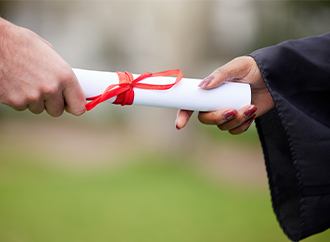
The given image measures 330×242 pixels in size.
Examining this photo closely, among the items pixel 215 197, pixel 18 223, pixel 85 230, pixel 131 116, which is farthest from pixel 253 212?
pixel 131 116

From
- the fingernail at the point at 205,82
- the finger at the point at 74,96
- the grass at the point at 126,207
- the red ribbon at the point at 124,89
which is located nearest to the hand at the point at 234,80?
the fingernail at the point at 205,82

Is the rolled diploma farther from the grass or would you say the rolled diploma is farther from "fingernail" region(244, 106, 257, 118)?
the grass

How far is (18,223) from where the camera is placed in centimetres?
196

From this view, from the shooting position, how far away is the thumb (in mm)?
761

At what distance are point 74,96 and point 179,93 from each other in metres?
0.29

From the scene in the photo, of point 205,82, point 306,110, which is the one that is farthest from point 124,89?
point 306,110

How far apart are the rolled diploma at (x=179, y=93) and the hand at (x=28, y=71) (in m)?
0.06

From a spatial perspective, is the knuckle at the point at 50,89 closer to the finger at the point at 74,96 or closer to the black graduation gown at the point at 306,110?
the finger at the point at 74,96

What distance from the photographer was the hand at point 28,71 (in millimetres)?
610

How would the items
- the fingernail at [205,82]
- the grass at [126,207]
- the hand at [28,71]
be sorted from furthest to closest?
the grass at [126,207] < the fingernail at [205,82] < the hand at [28,71]

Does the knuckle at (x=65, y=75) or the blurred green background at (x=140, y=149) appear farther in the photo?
the blurred green background at (x=140, y=149)

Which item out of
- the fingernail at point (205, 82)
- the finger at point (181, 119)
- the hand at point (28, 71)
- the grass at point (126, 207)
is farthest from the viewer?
the grass at point (126, 207)

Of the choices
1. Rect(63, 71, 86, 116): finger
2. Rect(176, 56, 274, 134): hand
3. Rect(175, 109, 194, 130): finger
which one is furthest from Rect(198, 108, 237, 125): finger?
Rect(63, 71, 86, 116): finger

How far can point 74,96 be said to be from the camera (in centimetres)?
67
